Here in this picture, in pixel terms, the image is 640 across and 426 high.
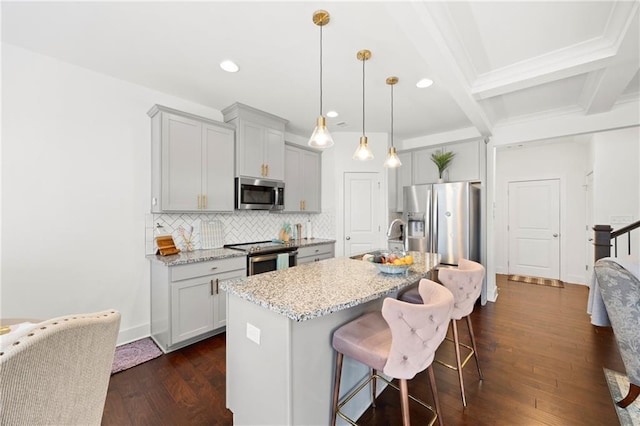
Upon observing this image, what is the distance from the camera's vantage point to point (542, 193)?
545 centimetres

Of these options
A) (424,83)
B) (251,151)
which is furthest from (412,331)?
(251,151)

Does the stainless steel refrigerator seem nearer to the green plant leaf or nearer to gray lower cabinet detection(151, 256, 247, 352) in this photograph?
the green plant leaf

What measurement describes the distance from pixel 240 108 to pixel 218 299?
2.29 meters

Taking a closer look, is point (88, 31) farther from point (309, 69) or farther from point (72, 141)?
point (309, 69)

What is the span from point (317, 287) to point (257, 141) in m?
2.49

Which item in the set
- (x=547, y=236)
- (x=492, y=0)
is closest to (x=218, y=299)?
(x=492, y=0)

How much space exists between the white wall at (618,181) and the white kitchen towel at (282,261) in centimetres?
468

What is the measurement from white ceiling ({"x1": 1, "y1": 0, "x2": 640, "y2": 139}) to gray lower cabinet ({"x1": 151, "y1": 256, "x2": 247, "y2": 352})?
193 cm

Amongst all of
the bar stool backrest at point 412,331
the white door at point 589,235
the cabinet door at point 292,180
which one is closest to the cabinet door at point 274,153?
the cabinet door at point 292,180

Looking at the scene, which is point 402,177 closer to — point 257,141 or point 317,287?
point 257,141

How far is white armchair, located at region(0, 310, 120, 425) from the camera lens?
67 centimetres

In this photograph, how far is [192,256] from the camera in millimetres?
2750

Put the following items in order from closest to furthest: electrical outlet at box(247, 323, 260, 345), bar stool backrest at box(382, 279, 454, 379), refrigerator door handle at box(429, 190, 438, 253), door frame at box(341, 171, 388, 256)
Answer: bar stool backrest at box(382, 279, 454, 379) < electrical outlet at box(247, 323, 260, 345) < refrigerator door handle at box(429, 190, 438, 253) < door frame at box(341, 171, 388, 256)

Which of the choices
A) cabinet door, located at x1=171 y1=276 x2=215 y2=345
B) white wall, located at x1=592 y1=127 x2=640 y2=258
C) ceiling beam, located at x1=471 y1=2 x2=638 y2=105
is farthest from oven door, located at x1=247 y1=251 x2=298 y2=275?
white wall, located at x1=592 y1=127 x2=640 y2=258
